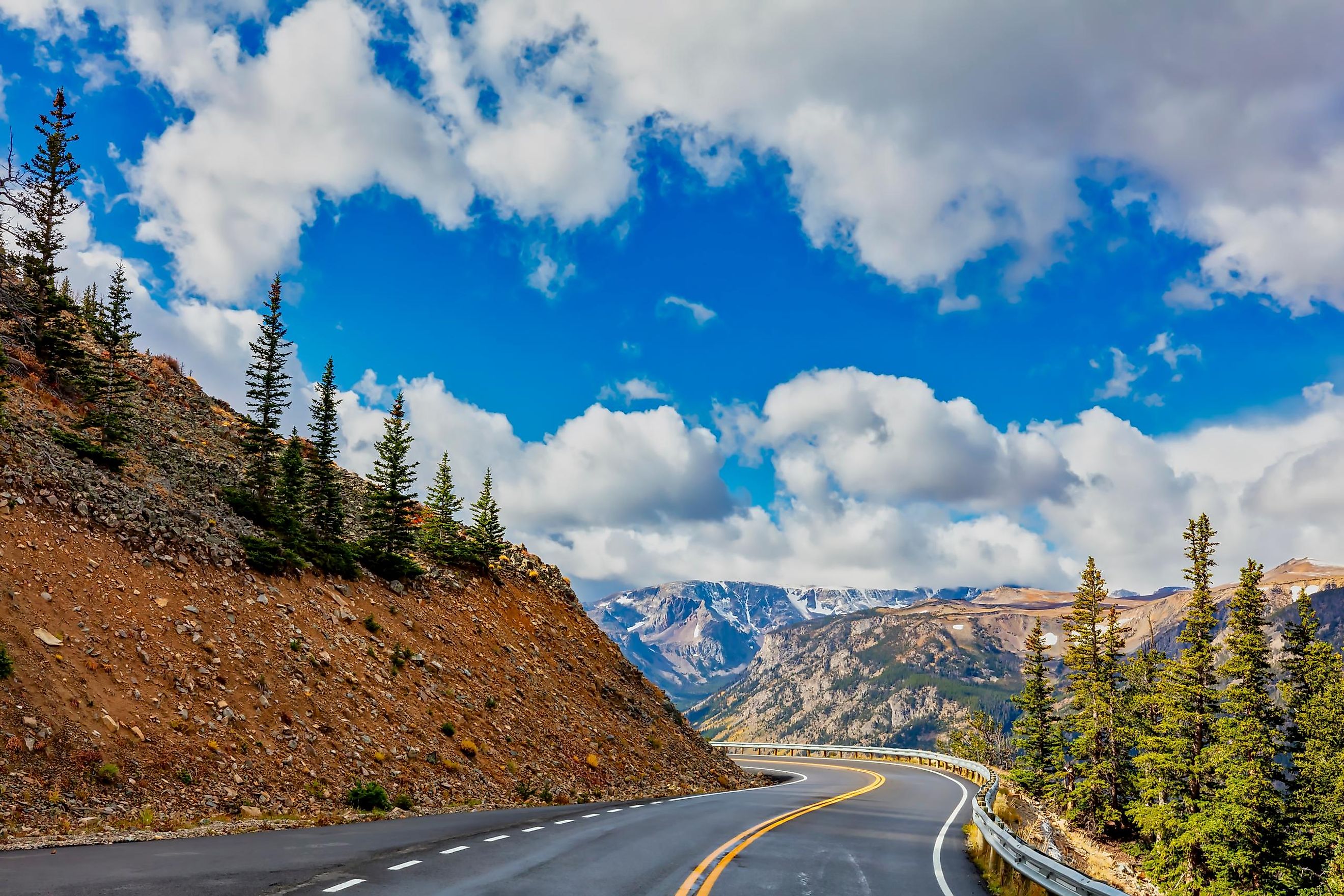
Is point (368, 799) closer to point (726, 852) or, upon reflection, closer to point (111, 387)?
point (726, 852)

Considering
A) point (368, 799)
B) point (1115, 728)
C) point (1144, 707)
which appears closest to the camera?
point (368, 799)

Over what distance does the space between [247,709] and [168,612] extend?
4090mm

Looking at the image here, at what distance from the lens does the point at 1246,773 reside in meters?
37.3

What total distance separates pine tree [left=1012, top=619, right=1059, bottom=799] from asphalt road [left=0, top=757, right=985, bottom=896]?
43.2m

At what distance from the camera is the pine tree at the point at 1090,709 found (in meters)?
51.7

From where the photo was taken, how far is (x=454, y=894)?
32.8 feet

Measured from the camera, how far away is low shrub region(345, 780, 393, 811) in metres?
21.0

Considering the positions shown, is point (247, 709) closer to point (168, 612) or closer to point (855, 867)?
point (168, 612)

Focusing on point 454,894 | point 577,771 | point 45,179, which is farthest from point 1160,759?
point 45,179

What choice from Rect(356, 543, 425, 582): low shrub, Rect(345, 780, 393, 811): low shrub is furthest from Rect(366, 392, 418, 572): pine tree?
Rect(345, 780, 393, 811): low shrub

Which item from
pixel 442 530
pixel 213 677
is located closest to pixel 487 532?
pixel 442 530

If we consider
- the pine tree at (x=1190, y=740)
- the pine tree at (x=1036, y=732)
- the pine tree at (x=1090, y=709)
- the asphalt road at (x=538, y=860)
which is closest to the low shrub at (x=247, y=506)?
the asphalt road at (x=538, y=860)

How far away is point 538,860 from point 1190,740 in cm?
4083

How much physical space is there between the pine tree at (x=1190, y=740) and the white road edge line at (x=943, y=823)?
10.3m
